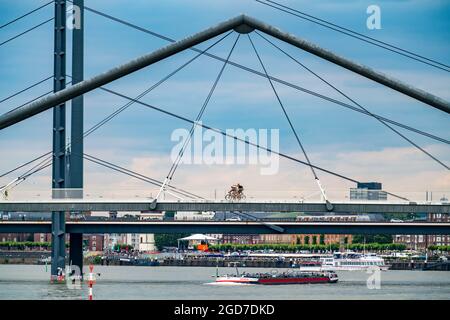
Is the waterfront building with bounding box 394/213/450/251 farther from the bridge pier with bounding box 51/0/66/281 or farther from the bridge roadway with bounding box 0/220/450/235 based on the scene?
the bridge pier with bounding box 51/0/66/281

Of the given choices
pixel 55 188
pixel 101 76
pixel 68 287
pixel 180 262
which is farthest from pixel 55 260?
pixel 180 262

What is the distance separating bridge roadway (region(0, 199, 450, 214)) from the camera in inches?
2095

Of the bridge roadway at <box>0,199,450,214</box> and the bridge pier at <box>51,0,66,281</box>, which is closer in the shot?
the bridge roadway at <box>0,199,450,214</box>

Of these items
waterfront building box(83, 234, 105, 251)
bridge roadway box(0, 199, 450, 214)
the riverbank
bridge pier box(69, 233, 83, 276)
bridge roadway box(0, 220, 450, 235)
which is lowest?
the riverbank

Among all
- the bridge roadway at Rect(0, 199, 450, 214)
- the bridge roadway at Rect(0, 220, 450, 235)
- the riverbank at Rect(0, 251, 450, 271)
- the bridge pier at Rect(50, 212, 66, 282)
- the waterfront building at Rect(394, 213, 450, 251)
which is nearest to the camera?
the bridge roadway at Rect(0, 199, 450, 214)

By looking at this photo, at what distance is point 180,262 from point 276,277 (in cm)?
6794

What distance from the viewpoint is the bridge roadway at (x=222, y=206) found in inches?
2095

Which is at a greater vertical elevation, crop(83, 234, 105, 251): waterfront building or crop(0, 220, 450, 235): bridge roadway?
crop(0, 220, 450, 235): bridge roadway

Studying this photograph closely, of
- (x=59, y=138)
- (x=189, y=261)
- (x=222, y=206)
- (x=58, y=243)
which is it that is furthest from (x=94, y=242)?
(x=222, y=206)

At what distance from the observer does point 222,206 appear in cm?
5509

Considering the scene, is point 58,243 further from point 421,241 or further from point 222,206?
point 421,241

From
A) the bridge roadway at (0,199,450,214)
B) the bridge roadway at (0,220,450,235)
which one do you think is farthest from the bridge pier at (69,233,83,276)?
the bridge roadway at (0,199,450,214)
